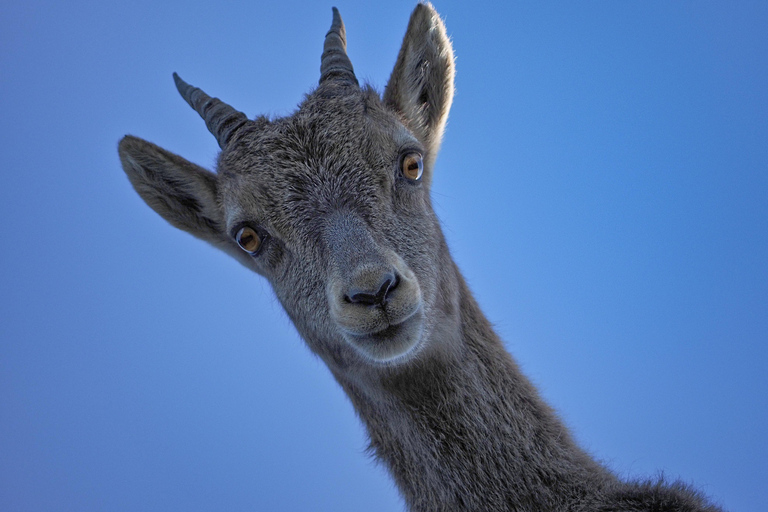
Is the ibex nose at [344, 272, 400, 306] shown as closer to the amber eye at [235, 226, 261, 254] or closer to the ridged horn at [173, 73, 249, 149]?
the amber eye at [235, 226, 261, 254]

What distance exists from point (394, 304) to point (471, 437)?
133 cm

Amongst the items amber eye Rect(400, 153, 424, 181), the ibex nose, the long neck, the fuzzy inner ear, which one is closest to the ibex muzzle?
the ibex nose

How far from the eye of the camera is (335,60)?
634 cm

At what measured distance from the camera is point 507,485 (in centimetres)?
478

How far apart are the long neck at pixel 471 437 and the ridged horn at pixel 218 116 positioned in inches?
99.7

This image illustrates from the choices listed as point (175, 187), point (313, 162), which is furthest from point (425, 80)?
point (175, 187)

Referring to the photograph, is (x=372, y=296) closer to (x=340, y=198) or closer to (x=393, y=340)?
(x=393, y=340)

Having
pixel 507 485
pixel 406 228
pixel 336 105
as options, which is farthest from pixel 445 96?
pixel 507 485

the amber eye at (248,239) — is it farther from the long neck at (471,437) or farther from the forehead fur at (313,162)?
the long neck at (471,437)

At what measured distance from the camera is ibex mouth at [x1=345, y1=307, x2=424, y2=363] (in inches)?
177

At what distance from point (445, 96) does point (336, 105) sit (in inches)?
45.7

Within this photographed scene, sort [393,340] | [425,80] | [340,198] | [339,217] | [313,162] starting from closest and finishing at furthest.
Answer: [393,340]
[339,217]
[340,198]
[313,162]
[425,80]

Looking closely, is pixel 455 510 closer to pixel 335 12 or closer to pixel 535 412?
pixel 535 412

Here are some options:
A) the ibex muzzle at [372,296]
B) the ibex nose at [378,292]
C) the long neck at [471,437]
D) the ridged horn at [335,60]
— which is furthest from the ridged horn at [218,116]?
the long neck at [471,437]
